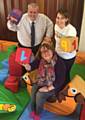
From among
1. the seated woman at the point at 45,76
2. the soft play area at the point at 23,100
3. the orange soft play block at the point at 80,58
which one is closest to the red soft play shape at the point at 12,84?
the soft play area at the point at 23,100

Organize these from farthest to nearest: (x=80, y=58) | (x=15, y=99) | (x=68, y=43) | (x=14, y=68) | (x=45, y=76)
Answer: (x=80, y=58), (x=14, y=68), (x=15, y=99), (x=45, y=76), (x=68, y=43)

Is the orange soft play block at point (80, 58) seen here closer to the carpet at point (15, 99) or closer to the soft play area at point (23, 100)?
the soft play area at point (23, 100)

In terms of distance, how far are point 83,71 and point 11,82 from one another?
76cm

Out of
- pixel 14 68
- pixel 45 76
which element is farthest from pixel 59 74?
pixel 14 68

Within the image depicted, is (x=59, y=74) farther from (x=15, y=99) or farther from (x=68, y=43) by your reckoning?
(x=15, y=99)

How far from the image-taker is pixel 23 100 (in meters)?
2.08

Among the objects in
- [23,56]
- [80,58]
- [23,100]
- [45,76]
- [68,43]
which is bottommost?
[23,100]

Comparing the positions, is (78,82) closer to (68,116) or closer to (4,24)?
(68,116)

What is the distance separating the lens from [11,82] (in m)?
2.19

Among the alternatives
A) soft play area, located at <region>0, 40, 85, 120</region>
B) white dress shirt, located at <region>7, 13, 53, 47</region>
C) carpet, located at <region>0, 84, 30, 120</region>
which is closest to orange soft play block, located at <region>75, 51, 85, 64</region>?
soft play area, located at <region>0, 40, 85, 120</region>

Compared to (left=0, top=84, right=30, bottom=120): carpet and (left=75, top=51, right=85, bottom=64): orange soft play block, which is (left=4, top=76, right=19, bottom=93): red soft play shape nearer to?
(left=0, top=84, right=30, bottom=120): carpet

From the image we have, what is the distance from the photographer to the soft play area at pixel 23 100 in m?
1.80

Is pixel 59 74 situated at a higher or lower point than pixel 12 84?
higher

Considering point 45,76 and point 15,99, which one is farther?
point 15,99
